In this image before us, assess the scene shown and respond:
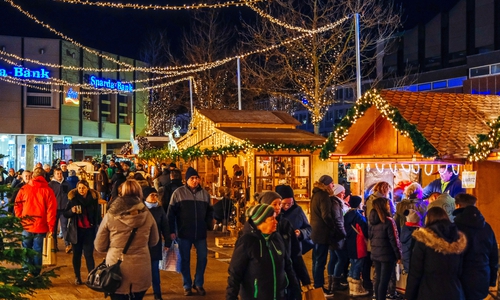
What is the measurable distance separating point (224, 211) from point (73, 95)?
29.0 meters

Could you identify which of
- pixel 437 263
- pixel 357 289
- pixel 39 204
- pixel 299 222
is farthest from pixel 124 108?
pixel 437 263

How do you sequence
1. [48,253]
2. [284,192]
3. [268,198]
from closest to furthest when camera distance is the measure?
[268,198] → [284,192] → [48,253]

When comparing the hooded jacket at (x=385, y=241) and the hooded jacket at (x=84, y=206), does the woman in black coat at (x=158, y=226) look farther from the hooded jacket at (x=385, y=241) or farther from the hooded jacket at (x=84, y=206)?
the hooded jacket at (x=385, y=241)

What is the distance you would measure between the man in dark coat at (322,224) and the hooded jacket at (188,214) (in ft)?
5.30

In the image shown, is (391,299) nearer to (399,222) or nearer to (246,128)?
(399,222)

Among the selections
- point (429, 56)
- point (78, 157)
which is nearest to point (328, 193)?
point (429, 56)

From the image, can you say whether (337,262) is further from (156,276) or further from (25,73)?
(25,73)

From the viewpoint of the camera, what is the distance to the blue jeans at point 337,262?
9.87 meters

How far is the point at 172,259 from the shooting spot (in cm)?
952

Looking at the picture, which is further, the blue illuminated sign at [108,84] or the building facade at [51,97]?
the blue illuminated sign at [108,84]

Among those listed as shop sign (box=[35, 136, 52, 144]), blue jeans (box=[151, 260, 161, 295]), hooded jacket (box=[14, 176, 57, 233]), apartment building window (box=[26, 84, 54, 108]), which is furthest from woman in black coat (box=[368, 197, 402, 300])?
shop sign (box=[35, 136, 52, 144])

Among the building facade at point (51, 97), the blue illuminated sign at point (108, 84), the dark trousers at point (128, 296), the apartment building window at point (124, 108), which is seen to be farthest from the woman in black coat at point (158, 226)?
the apartment building window at point (124, 108)

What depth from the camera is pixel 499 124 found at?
9.63 metres

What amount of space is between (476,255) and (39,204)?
21.2 feet
